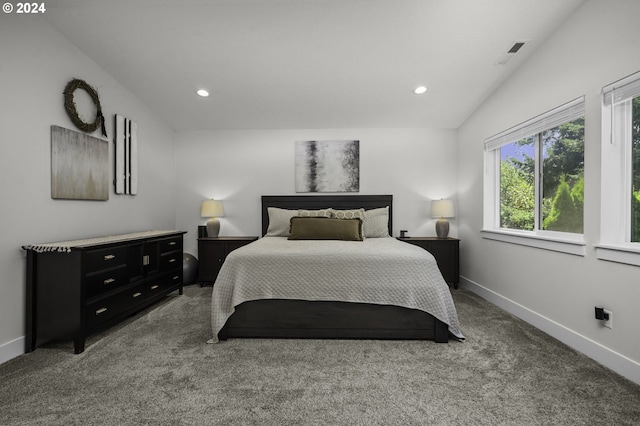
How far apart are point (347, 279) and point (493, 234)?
2075mm

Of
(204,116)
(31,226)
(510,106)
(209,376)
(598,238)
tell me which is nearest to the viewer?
(209,376)

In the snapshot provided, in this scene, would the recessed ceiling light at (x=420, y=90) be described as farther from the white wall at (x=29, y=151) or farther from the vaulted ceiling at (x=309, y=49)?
the white wall at (x=29, y=151)

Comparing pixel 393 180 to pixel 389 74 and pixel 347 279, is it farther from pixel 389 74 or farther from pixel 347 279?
pixel 347 279

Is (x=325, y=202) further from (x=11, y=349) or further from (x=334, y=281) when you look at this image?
(x=11, y=349)

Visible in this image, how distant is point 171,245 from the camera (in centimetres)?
340

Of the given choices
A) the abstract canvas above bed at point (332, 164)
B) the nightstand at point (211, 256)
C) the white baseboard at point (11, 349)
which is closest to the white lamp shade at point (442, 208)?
the abstract canvas above bed at point (332, 164)

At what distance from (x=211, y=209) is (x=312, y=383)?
3.07 m

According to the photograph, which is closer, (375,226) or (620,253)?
(620,253)

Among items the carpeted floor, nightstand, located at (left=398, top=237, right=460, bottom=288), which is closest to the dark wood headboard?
nightstand, located at (left=398, top=237, right=460, bottom=288)

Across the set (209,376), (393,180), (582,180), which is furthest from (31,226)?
(582,180)

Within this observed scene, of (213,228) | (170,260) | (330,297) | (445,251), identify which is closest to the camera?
(330,297)

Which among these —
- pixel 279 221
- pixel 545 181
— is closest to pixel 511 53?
pixel 545 181

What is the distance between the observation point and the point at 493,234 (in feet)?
11.1

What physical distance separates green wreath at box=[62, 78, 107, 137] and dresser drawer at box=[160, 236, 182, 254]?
1.29 meters
